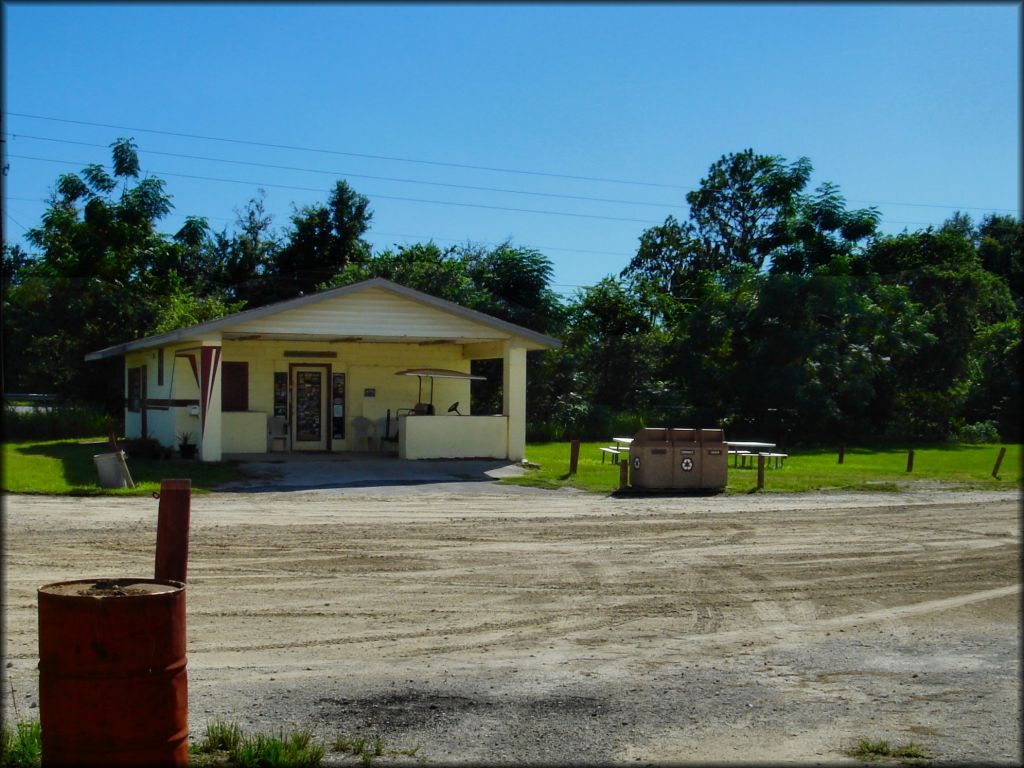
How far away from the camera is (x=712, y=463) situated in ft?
71.2

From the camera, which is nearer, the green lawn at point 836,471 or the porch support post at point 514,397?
the green lawn at point 836,471

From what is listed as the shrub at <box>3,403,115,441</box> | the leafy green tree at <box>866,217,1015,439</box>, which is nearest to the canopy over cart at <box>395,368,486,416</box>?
the shrub at <box>3,403,115,441</box>

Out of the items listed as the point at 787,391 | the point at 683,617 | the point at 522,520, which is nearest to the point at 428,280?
the point at 787,391

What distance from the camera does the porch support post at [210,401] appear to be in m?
24.6

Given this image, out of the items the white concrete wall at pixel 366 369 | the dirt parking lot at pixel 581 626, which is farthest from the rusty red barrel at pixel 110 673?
the white concrete wall at pixel 366 369

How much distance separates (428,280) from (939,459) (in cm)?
2000

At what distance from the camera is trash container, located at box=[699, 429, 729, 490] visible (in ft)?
71.2

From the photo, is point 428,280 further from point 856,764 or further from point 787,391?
point 856,764

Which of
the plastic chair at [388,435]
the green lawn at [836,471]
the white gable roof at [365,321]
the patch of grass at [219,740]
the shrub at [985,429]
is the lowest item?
the patch of grass at [219,740]

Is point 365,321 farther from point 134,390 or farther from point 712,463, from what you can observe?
point 134,390

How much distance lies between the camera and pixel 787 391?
38250mm

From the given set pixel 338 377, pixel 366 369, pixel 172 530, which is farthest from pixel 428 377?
pixel 172 530

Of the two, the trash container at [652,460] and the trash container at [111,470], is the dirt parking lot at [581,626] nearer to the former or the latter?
the trash container at [111,470]

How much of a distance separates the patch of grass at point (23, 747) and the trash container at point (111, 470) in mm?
14454
